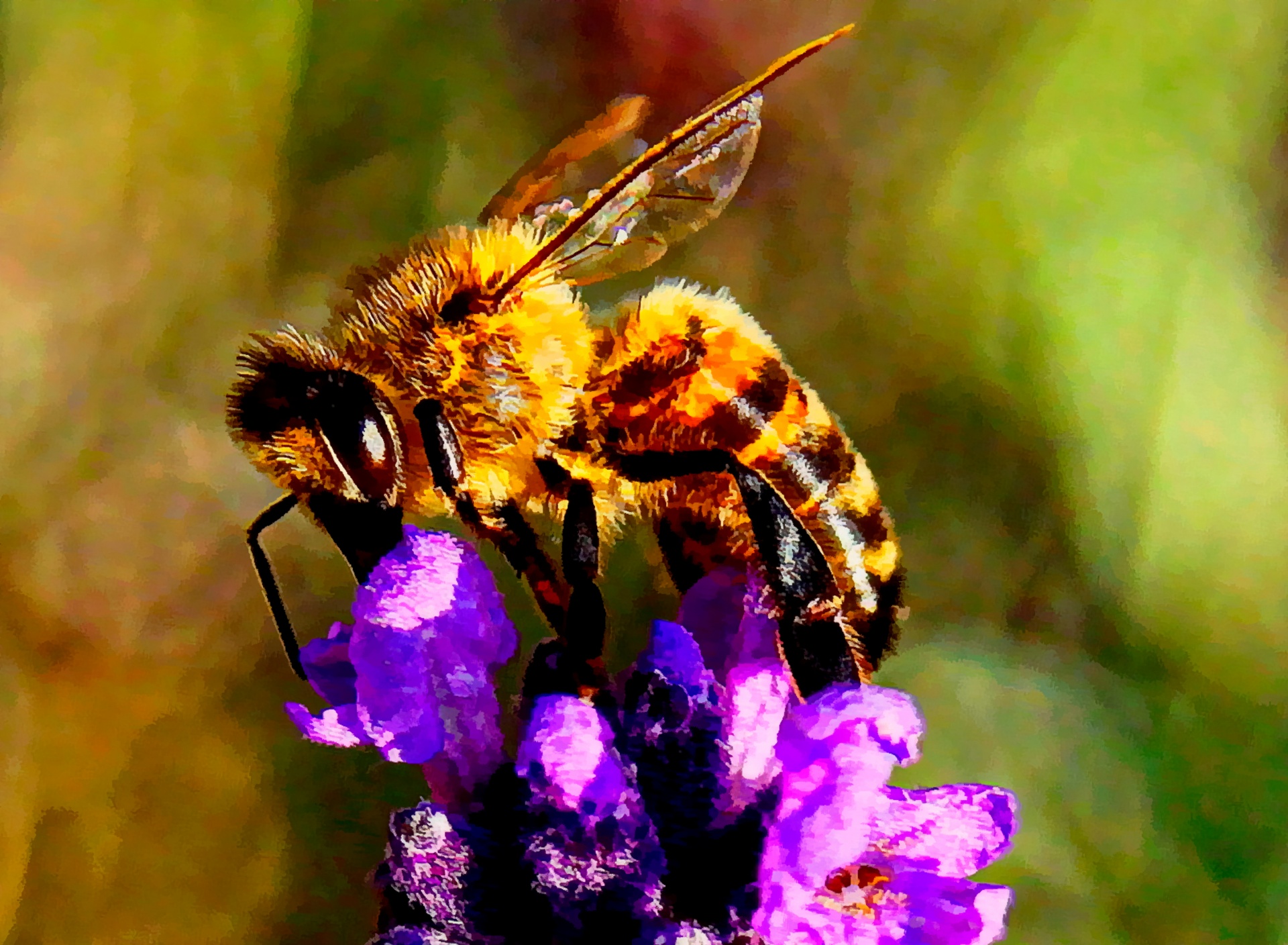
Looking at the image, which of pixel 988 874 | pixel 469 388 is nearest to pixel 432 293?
A: pixel 469 388

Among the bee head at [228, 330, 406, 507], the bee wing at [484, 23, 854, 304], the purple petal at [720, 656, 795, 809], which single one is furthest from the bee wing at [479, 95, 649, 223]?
the purple petal at [720, 656, 795, 809]

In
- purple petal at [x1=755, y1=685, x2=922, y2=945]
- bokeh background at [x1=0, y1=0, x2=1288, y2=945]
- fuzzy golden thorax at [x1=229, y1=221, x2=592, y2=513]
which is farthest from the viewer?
bokeh background at [x1=0, y1=0, x2=1288, y2=945]

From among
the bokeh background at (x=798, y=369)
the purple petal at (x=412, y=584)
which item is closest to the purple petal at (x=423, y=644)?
the purple petal at (x=412, y=584)

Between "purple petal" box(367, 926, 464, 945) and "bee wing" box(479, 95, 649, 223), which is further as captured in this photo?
"bee wing" box(479, 95, 649, 223)

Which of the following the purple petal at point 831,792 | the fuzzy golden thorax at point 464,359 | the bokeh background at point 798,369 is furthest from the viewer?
the bokeh background at point 798,369

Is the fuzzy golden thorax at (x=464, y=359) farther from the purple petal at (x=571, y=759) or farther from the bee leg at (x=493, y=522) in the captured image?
the purple petal at (x=571, y=759)

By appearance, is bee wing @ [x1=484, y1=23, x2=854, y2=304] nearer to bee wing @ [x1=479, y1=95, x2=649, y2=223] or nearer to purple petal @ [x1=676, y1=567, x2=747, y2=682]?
bee wing @ [x1=479, y1=95, x2=649, y2=223]

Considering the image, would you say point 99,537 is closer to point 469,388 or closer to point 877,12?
point 469,388
